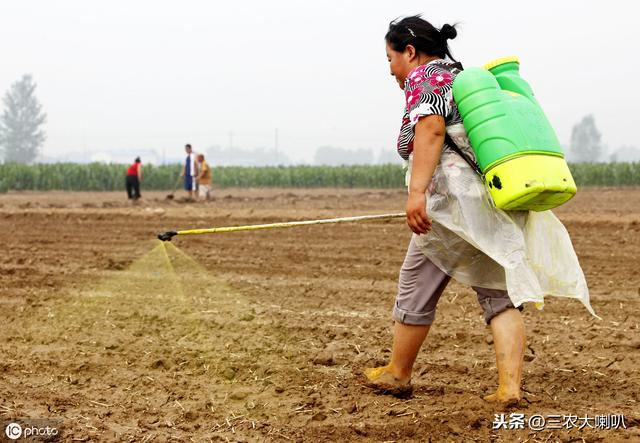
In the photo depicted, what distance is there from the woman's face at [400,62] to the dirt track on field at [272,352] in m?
1.53

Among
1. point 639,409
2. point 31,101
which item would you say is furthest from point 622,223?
point 31,101

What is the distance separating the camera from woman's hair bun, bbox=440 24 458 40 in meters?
3.57

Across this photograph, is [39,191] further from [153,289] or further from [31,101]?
[31,101]

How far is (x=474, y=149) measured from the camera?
3.37 meters

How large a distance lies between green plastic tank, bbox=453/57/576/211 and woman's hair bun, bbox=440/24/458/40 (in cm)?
27

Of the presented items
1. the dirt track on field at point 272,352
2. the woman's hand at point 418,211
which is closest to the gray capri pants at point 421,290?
the woman's hand at point 418,211

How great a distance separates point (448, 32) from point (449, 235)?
93 cm

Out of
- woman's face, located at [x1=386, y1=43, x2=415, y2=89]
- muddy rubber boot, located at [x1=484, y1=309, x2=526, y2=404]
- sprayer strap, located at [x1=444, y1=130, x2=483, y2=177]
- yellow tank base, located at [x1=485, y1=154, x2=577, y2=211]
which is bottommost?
muddy rubber boot, located at [x1=484, y1=309, x2=526, y2=404]

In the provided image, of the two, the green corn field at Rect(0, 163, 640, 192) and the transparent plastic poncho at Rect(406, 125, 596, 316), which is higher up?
the green corn field at Rect(0, 163, 640, 192)

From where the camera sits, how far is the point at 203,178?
2141cm

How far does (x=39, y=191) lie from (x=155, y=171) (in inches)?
208

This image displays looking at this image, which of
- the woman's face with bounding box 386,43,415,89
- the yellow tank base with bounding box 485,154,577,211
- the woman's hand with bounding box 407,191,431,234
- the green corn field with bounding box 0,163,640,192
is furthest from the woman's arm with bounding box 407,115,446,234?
the green corn field with bounding box 0,163,640,192

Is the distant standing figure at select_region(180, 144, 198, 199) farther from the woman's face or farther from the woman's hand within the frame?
the woman's hand

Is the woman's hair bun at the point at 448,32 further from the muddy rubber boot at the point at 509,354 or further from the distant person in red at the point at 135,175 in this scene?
the distant person in red at the point at 135,175
